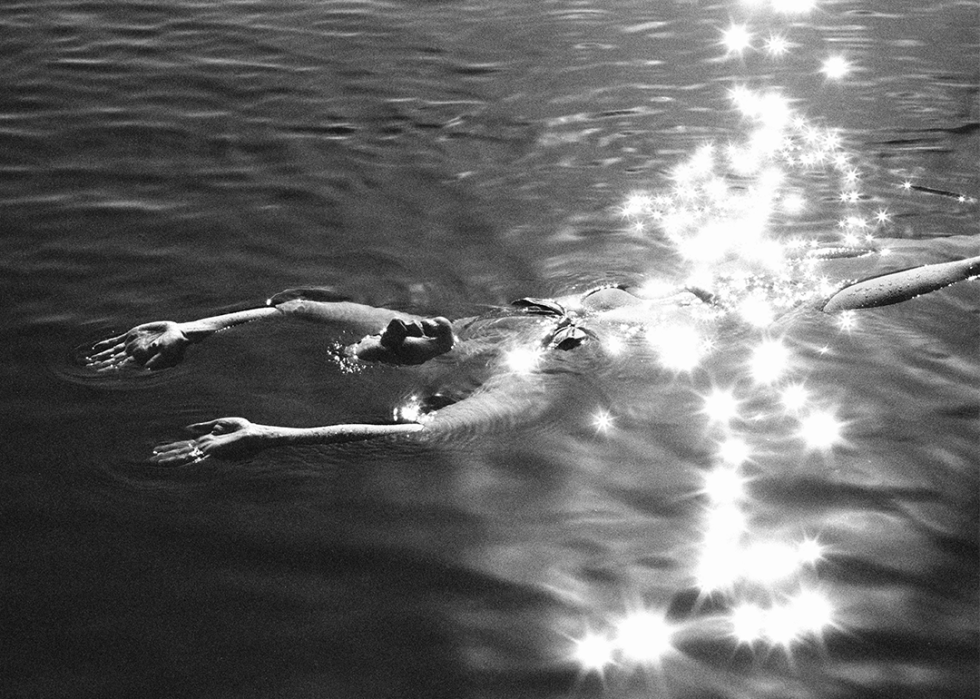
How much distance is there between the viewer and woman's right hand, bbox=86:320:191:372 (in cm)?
620

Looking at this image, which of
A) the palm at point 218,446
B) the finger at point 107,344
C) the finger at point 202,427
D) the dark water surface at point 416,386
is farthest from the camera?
the finger at point 107,344

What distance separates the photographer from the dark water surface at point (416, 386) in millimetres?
A: 4414

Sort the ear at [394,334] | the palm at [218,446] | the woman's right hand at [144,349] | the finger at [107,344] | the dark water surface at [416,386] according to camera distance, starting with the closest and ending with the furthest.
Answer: the dark water surface at [416,386] < the palm at [218,446] < the ear at [394,334] < the woman's right hand at [144,349] < the finger at [107,344]

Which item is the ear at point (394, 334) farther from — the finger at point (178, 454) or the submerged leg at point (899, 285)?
the submerged leg at point (899, 285)

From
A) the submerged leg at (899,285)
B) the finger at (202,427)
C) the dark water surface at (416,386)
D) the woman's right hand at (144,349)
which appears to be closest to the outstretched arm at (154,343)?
the woman's right hand at (144,349)

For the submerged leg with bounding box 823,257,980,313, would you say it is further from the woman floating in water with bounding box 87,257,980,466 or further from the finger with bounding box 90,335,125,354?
the finger with bounding box 90,335,125,354

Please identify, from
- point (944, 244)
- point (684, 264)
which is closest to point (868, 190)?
point (944, 244)

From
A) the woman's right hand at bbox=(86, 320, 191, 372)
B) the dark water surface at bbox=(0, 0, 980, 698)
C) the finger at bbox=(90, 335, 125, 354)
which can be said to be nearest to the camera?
the dark water surface at bbox=(0, 0, 980, 698)

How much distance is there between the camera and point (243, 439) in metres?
5.41

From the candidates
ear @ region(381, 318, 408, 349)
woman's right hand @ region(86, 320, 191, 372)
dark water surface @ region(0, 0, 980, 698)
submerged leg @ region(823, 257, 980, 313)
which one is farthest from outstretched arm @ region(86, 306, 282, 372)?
submerged leg @ region(823, 257, 980, 313)

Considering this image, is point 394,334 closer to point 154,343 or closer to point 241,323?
point 241,323

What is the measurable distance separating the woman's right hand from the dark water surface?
5.1 inches

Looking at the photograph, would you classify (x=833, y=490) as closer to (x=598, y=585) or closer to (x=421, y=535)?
(x=598, y=585)

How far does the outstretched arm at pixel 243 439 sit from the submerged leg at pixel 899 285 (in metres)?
3.44
